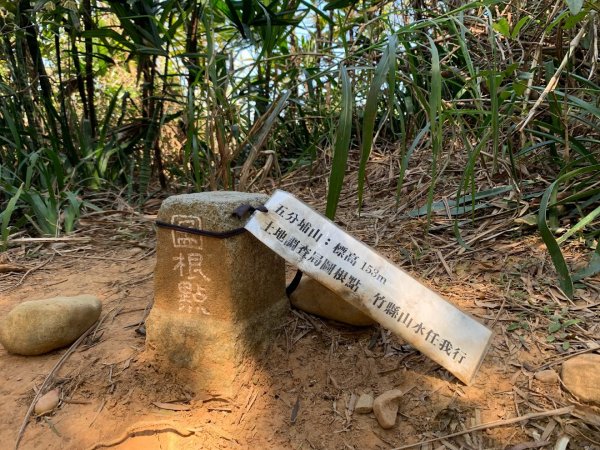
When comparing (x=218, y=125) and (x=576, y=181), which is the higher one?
(x=218, y=125)

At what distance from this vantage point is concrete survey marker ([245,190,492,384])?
0.90m

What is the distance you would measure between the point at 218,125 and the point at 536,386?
3.73 feet

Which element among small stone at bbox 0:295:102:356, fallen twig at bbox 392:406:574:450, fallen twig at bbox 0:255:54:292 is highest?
fallen twig at bbox 392:406:574:450

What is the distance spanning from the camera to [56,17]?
246cm

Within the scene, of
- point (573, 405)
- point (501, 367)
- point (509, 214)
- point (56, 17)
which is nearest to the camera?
point (573, 405)

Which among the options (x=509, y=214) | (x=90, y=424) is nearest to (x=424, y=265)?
(x=509, y=214)

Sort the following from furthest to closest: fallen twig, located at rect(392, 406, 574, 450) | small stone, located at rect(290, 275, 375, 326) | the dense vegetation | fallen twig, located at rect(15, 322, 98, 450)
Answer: the dense vegetation, small stone, located at rect(290, 275, 375, 326), fallen twig, located at rect(15, 322, 98, 450), fallen twig, located at rect(392, 406, 574, 450)

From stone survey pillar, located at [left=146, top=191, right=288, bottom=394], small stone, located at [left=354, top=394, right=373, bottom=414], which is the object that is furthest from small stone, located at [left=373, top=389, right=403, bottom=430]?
stone survey pillar, located at [left=146, top=191, right=288, bottom=394]

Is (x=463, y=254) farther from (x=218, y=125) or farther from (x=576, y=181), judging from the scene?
(x=218, y=125)

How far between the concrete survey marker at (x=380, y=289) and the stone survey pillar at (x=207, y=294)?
0.10 m

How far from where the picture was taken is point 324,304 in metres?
1.15

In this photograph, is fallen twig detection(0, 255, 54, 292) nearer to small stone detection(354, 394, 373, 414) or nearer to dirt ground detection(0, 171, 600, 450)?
dirt ground detection(0, 171, 600, 450)

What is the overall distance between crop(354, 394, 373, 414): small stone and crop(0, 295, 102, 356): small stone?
31.4 inches

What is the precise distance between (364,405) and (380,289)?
25 centimetres
